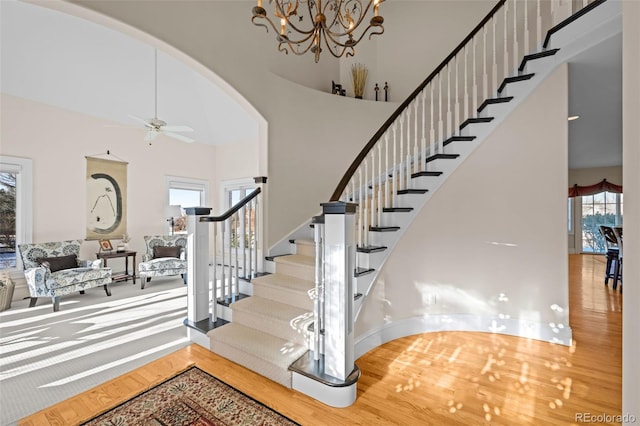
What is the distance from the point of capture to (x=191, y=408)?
1887 mm

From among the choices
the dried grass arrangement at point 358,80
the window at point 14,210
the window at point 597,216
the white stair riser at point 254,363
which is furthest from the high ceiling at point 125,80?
the white stair riser at point 254,363

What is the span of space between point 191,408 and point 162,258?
12.9ft

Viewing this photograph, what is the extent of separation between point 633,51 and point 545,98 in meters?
2.51

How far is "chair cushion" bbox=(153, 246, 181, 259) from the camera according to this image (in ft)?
17.4

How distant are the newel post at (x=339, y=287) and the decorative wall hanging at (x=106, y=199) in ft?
16.7

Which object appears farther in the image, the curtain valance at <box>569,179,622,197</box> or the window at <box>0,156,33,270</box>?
the curtain valance at <box>569,179,622,197</box>

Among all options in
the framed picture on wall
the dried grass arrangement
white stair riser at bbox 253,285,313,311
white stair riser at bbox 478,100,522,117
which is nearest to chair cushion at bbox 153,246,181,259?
the framed picture on wall

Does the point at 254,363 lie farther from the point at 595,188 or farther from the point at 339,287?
the point at 595,188

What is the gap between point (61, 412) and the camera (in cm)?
184

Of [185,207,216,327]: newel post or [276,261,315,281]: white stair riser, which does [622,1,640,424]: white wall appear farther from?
[185,207,216,327]: newel post

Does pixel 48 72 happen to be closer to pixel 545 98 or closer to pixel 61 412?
pixel 61 412

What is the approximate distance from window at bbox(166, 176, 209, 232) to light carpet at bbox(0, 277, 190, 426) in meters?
2.26

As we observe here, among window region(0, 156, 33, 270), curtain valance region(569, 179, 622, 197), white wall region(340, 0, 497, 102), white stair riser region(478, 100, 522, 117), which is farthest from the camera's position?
curtain valance region(569, 179, 622, 197)

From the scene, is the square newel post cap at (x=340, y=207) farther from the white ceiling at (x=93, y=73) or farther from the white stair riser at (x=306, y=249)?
the white ceiling at (x=93, y=73)
